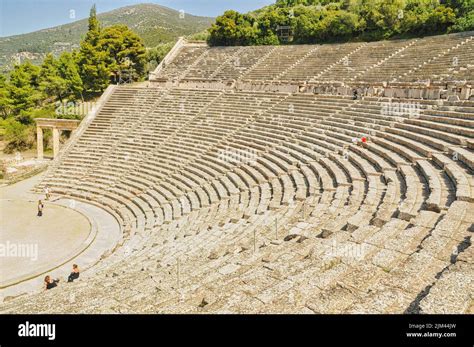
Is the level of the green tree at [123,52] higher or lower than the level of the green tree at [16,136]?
higher

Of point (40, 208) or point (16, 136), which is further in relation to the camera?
point (16, 136)

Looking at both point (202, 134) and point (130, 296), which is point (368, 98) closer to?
point (202, 134)

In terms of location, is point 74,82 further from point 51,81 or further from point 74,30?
point 74,30

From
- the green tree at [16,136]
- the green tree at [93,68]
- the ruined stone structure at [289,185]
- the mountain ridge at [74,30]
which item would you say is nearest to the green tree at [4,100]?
the green tree at [16,136]

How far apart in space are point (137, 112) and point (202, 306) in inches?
883

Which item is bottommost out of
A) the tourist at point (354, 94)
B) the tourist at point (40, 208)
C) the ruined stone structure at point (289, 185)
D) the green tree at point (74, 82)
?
the tourist at point (40, 208)

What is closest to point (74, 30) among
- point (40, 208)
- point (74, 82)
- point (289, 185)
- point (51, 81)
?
point (51, 81)

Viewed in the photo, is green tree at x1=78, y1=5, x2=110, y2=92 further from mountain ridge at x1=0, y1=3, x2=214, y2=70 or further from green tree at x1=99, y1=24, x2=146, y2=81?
mountain ridge at x1=0, y1=3, x2=214, y2=70

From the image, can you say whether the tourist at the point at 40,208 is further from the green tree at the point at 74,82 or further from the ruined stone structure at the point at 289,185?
the green tree at the point at 74,82

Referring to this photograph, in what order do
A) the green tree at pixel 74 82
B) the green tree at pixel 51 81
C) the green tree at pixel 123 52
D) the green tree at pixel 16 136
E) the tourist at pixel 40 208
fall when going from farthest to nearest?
1. the green tree at pixel 123 52
2. the green tree at pixel 51 81
3. the green tree at pixel 74 82
4. the green tree at pixel 16 136
5. the tourist at pixel 40 208

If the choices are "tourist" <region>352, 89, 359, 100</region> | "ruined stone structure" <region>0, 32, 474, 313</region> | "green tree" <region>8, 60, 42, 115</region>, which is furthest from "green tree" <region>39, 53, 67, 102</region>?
"tourist" <region>352, 89, 359, 100</region>

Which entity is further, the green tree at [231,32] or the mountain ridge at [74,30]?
the mountain ridge at [74,30]

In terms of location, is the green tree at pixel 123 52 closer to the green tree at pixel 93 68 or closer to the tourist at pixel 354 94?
the green tree at pixel 93 68

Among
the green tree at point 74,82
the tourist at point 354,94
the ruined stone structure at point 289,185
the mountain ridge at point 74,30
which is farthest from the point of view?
the mountain ridge at point 74,30
